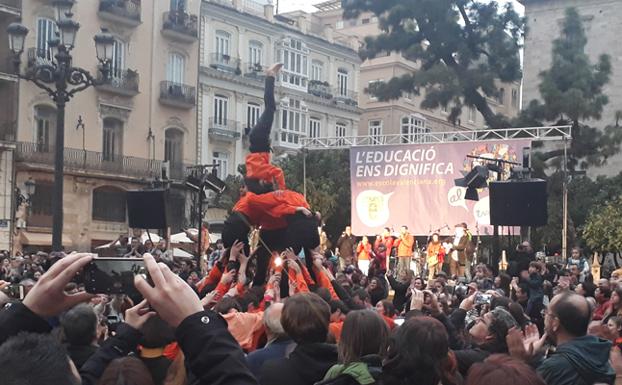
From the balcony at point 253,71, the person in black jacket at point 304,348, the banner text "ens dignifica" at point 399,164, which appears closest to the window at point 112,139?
the balcony at point 253,71

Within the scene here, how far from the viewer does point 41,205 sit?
1238 inches

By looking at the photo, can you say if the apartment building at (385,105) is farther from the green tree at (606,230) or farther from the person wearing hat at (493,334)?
the person wearing hat at (493,334)

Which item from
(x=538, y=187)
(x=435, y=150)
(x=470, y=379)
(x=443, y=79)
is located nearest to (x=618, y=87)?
→ (x=443, y=79)

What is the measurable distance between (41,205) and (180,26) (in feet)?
30.7

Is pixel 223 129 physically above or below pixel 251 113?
below

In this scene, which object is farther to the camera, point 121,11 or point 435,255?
point 121,11

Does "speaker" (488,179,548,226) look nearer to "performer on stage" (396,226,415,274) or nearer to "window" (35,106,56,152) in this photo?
"performer on stage" (396,226,415,274)

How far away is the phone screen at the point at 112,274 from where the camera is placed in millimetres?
3246

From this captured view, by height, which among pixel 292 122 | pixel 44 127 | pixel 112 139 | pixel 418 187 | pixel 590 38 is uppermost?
pixel 590 38

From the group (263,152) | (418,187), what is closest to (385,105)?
(418,187)

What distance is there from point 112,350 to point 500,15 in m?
29.3

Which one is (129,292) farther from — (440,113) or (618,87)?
(440,113)

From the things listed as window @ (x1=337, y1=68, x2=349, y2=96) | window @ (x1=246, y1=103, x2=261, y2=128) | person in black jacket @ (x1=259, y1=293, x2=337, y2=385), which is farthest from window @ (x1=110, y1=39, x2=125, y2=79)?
person in black jacket @ (x1=259, y1=293, x2=337, y2=385)

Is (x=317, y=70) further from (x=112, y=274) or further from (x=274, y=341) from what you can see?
(x=112, y=274)
